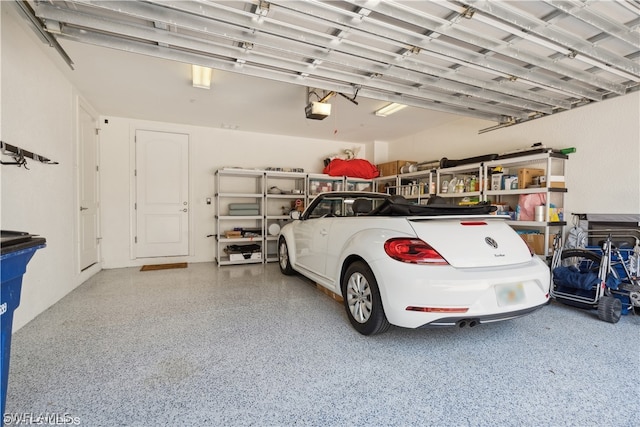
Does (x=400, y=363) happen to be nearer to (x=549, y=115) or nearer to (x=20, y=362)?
(x=20, y=362)

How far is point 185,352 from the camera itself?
7.06ft

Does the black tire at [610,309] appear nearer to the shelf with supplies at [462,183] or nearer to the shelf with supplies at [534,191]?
the shelf with supplies at [534,191]

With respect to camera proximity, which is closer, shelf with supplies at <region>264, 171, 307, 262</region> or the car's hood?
the car's hood

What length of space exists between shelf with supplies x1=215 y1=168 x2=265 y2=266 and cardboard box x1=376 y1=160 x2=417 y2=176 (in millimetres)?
2708

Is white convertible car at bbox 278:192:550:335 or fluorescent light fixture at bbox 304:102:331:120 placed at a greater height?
fluorescent light fixture at bbox 304:102:331:120

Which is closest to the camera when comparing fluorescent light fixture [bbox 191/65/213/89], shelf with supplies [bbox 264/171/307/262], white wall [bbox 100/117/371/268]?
fluorescent light fixture [bbox 191/65/213/89]

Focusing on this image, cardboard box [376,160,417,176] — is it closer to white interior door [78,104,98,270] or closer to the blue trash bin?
white interior door [78,104,98,270]

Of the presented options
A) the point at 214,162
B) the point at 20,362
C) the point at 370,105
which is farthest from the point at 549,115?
the point at 20,362

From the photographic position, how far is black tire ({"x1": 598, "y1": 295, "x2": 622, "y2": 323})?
2736mm

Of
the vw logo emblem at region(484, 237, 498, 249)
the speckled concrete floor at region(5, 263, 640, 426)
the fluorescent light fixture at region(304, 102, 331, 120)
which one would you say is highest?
the fluorescent light fixture at region(304, 102, 331, 120)

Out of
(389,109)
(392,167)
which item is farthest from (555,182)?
(392,167)

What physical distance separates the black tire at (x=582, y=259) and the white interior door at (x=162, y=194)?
6.09m

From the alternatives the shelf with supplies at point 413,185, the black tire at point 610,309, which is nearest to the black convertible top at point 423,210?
the black tire at point 610,309

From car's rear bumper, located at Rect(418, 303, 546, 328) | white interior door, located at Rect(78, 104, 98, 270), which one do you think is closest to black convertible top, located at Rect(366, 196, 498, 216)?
car's rear bumper, located at Rect(418, 303, 546, 328)
